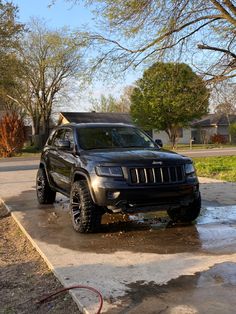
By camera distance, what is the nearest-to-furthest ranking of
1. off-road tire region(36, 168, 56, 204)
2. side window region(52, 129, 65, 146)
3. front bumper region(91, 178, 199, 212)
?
1. front bumper region(91, 178, 199, 212)
2. side window region(52, 129, 65, 146)
3. off-road tire region(36, 168, 56, 204)

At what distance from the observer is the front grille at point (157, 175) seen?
6164mm

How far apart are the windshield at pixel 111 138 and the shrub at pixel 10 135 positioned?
27.1 metres

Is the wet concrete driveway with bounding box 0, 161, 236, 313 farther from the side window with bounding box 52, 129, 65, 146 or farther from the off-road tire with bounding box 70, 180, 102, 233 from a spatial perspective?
the side window with bounding box 52, 129, 65, 146

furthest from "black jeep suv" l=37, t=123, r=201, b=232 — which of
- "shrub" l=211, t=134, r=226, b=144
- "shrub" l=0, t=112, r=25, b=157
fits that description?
"shrub" l=211, t=134, r=226, b=144

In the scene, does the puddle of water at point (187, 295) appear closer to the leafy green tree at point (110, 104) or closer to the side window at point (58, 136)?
the side window at point (58, 136)

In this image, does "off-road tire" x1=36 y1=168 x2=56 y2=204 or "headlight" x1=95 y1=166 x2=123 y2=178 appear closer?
"headlight" x1=95 y1=166 x2=123 y2=178

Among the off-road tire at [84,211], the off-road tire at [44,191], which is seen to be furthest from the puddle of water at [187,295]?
the off-road tire at [44,191]

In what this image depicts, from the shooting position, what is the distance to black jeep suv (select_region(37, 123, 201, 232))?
6133mm

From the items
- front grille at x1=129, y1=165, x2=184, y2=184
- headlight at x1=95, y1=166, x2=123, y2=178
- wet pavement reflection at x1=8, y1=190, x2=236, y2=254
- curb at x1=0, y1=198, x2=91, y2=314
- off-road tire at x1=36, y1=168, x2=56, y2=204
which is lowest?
wet pavement reflection at x1=8, y1=190, x2=236, y2=254

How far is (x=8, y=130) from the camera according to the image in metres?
33.8

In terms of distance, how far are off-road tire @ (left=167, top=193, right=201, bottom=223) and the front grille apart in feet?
2.37

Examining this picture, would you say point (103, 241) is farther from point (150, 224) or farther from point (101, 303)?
point (101, 303)

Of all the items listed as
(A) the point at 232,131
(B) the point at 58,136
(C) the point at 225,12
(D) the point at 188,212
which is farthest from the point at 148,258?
(A) the point at 232,131

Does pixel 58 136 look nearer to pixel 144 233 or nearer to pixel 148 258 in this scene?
pixel 144 233
